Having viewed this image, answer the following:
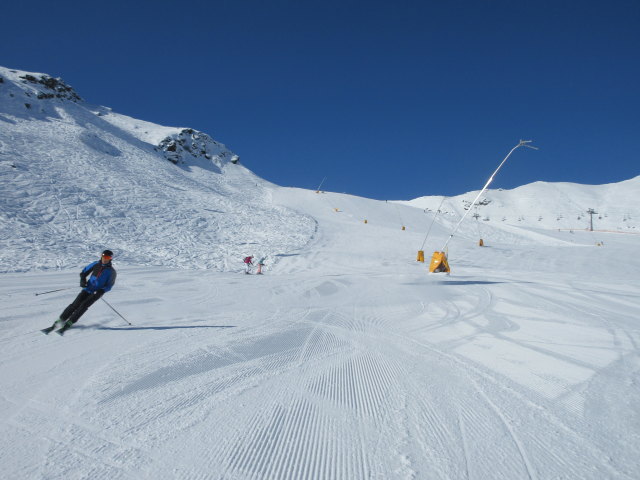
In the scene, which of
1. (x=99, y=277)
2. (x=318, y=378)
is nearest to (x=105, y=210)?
(x=99, y=277)

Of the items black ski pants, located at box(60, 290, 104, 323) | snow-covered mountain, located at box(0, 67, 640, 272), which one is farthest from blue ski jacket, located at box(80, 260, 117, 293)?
snow-covered mountain, located at box(0, 67, 640, 272)

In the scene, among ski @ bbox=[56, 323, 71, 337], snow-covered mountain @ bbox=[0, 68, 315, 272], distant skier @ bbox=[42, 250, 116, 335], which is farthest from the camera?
snow-covered mountain @ bbox=[0, 68, 315, 272]

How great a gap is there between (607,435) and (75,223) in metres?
24.6

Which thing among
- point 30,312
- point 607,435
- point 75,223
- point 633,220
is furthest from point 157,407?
point 633,220

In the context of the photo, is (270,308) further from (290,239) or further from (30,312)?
(290,239)

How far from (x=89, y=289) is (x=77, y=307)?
1.32 feet

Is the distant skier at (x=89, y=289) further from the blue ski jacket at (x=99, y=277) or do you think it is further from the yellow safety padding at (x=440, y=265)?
the yellow safety padding at (x=440, y=265)

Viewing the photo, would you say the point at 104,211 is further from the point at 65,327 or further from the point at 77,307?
the point at 65,327

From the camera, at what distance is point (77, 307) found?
19.6 ft

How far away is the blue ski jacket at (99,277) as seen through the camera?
6252 millimetres

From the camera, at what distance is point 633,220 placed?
5379 inches

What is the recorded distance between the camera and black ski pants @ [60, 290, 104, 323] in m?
5.83

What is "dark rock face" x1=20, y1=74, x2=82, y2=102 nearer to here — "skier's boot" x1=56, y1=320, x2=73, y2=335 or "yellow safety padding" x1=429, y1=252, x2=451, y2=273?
"skier's boot" x1=56, y1=320, x2=73, y2=335

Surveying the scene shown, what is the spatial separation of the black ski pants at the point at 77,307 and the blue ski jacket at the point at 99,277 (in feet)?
0.44
